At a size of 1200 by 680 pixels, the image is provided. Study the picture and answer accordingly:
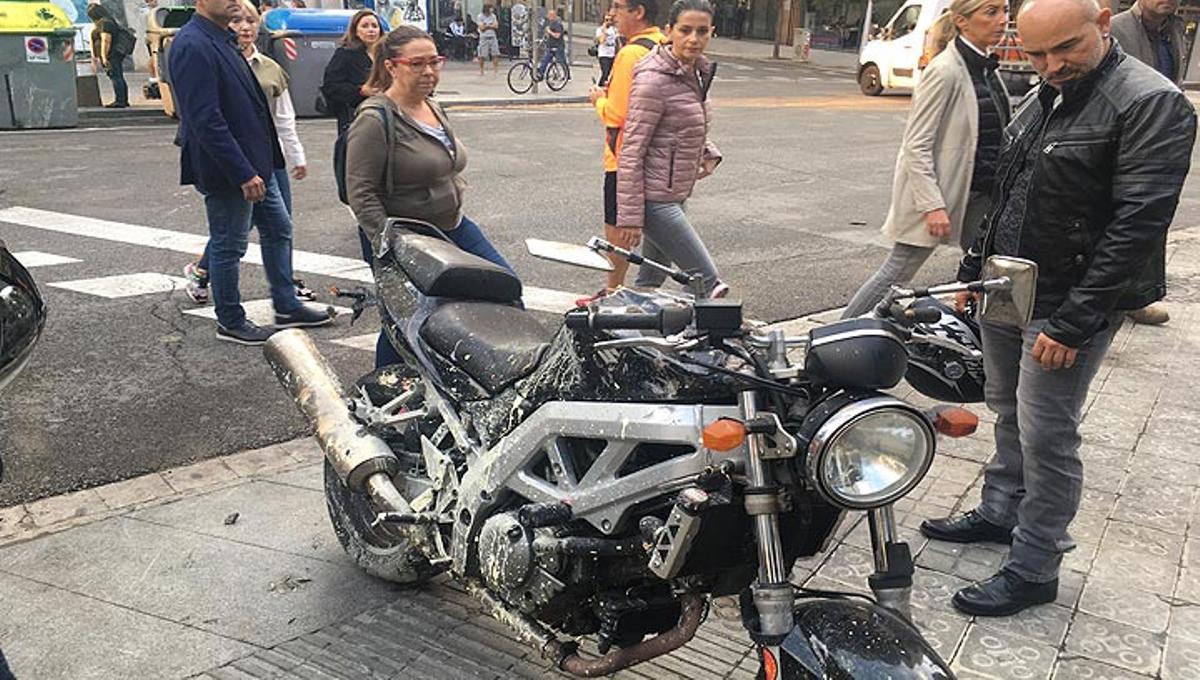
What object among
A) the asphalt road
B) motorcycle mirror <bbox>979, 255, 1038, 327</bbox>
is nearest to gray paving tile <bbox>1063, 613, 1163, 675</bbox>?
motorcycle mirror <bbox>979, 255, 1038, 327</bbox>

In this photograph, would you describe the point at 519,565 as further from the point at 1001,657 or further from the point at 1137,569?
the point at 1137,569

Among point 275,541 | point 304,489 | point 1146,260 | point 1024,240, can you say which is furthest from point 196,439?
point 1146,260

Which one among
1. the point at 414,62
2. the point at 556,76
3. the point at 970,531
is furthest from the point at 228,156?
the point at 556,76

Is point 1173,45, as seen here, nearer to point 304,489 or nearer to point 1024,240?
point 1024,240

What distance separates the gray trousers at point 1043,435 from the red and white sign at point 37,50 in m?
13.6

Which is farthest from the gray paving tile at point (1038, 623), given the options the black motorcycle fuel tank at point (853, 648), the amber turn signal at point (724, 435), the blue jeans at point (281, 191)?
the blue jeans at point (281, 191)

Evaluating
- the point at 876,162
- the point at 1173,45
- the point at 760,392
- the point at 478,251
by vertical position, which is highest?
the point at 1173,45

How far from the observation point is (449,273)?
3248 millimetres

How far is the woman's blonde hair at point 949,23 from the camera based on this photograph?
14.0 feet

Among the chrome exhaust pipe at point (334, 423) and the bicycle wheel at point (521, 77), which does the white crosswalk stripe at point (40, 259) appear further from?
the bicycle wheel at point (521, 77)

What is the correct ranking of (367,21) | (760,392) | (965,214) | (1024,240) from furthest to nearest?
(367,21) < (965,214) < (1024,240) < (760,392)

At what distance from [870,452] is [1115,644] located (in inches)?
65.8

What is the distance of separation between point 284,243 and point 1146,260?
15.7ft

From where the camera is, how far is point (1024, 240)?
3143 mm
